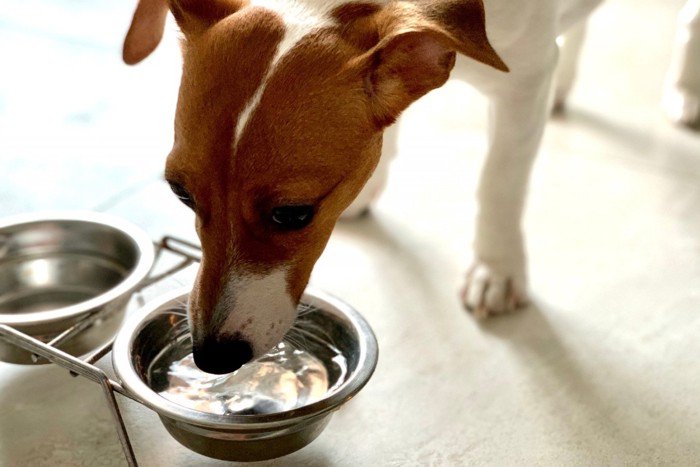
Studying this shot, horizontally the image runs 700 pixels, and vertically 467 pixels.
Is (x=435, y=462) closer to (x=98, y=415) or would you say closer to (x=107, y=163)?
(x=98, y=415)

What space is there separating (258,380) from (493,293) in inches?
27.6

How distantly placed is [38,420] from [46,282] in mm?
318

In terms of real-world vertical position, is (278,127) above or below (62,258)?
above

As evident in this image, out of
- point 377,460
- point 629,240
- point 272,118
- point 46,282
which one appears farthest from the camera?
point 629,240

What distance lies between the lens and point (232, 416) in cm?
136

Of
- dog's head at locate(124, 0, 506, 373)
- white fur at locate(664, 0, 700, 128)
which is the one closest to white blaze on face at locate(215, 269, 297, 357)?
dog's head at locate(124, 0, 506, 373)

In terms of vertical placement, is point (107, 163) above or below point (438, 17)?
below

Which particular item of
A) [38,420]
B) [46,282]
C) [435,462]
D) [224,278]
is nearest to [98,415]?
[38,420]

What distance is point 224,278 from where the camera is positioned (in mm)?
1426

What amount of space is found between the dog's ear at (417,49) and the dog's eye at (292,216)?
20 cm

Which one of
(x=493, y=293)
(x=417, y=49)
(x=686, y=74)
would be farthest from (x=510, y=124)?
(x=686, y=74)

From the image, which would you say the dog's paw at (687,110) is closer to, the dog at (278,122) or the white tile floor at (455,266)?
the white tile floor at (455,266)

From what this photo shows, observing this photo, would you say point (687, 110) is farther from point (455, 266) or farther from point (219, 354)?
point (219, 354)

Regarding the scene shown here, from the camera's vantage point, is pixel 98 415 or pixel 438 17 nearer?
pixel 438 17
